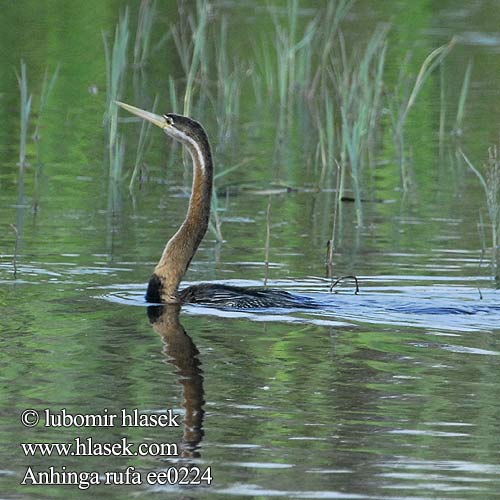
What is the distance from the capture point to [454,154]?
→ 14.9m

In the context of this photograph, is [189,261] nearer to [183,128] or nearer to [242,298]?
[242,298]

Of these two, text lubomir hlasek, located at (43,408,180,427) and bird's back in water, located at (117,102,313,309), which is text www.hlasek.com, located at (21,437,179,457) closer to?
text lubomir hlasek, located at (43,408,180,427)

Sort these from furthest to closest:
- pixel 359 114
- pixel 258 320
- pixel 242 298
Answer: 1. pixel 359 114
2. pixel 242 298
3. pixel 258 320

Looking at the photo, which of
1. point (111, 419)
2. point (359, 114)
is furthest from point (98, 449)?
point (359, 114)

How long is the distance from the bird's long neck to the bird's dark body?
220mm

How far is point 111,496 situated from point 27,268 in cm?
446

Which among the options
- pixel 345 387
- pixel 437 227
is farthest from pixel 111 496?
pixel 437 227

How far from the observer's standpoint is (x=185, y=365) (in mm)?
7211

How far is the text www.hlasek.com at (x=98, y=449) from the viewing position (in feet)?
18.7

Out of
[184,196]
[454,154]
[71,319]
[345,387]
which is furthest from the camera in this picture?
[454,154]

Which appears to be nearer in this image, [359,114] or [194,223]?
[194,223]

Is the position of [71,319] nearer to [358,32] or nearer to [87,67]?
[87,67]

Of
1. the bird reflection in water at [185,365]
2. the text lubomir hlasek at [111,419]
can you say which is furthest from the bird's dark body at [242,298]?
the text lubomir hlasek at [111,419]

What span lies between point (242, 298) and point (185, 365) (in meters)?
1.46
